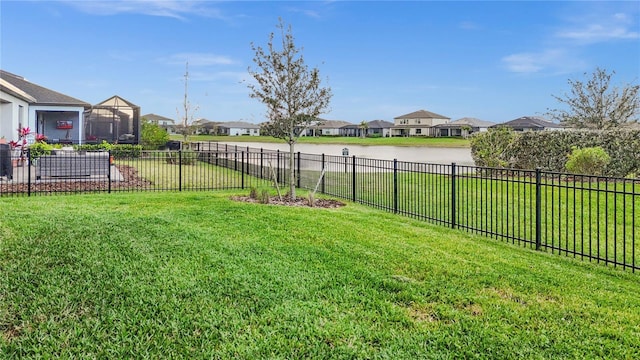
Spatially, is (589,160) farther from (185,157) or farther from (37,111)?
(37,111)

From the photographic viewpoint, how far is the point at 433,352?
118 inches

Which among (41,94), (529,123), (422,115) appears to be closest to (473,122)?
(422,115)

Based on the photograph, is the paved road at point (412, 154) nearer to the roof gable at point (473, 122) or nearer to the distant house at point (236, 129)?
the roof gable at point (473, 122)

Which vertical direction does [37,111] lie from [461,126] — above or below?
below

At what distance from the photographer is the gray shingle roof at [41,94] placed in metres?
26.2

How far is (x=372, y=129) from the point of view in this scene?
9000 centimetres

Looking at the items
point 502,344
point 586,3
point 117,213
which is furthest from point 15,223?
point 586,3

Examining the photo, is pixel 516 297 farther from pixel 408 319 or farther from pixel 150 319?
pixel 150 319

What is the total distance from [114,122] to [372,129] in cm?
6387

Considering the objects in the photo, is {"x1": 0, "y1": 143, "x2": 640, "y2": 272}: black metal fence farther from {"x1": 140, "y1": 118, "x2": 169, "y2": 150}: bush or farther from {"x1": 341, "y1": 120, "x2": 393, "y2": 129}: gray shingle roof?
{"x1": 341, "y1": 120, "x2": 393, "y2": 129}: gray shingle roof

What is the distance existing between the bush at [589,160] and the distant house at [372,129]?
2861 inches

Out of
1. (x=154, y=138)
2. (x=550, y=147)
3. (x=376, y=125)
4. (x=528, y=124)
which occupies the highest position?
(x=376, y=125)

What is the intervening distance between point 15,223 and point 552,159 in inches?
675

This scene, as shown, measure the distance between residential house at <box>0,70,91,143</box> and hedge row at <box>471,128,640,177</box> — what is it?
1924cm
